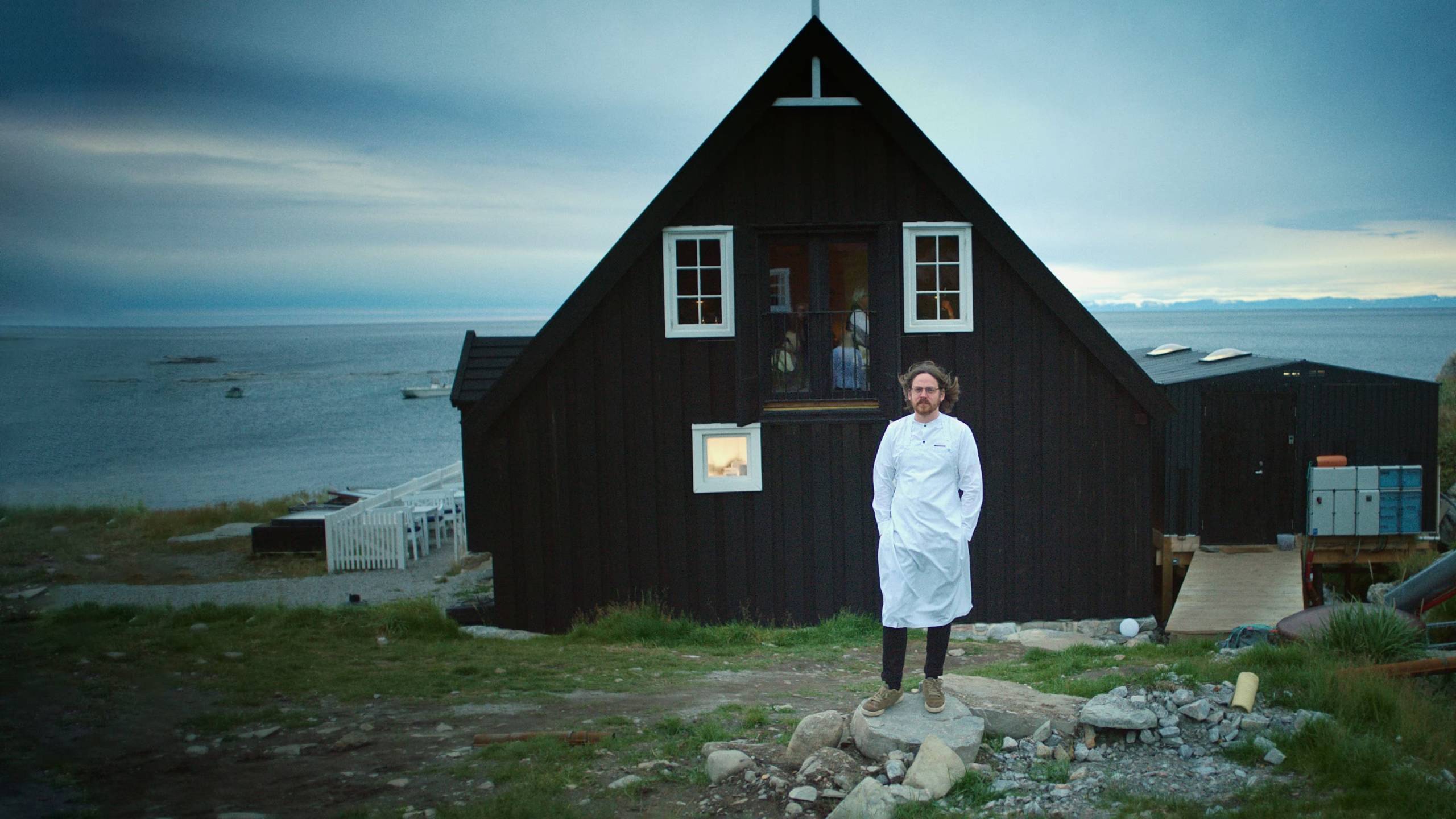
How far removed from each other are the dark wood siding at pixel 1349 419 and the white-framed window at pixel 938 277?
27.5ft

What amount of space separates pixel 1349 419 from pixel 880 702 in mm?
15875

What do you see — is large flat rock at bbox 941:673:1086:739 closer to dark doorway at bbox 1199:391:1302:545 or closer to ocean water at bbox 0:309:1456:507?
ocean water at bbox 0:309:1456:507

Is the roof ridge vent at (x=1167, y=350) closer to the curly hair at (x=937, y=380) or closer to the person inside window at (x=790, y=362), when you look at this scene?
the person inside window at (x=790, y=362)

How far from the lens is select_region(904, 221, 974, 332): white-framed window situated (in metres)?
12.4

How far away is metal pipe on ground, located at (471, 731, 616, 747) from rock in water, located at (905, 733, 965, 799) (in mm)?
2169

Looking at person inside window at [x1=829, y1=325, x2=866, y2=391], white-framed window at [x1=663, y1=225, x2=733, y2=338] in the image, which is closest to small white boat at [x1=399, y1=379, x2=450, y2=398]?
white-framed window at [x1=663, y1=225, x2=733, y2=338]

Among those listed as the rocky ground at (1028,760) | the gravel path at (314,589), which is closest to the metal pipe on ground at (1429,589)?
the rocky ground at (1028,760)

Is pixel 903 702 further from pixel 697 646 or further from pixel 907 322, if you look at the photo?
pixel 907 322

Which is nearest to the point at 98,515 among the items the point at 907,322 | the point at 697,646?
the point at 697,646

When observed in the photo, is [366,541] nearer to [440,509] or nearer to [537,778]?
[440,509]

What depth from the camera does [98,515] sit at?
15.1 m

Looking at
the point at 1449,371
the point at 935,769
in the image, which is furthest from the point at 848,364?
the point at 1449,371

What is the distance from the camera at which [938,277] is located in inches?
494

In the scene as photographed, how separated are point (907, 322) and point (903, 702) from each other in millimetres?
6938
